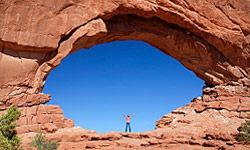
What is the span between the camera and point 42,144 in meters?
16.8

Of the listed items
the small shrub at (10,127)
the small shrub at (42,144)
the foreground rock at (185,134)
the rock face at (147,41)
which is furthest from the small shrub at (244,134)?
the small shrub at (10,127)

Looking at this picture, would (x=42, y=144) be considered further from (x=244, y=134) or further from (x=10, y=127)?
→ (x=244, y=134)

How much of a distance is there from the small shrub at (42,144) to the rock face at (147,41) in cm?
173

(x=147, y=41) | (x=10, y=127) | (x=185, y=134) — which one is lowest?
(x=10, y=127)

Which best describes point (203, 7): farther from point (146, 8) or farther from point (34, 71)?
point (34, 71)

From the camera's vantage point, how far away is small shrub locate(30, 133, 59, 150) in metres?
16.5

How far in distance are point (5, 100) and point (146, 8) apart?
9.72 metres

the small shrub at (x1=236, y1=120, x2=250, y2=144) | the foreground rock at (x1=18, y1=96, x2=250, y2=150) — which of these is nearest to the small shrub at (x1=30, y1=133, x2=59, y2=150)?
the foreground rock at (x1=18, y1=96, x2=250, y2=150)

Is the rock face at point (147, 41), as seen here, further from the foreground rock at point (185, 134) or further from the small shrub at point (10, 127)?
the small shrub at point (10, 127)

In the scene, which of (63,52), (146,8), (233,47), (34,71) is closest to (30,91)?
(34,71)

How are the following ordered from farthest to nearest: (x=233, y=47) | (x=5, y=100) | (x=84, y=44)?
1. (x=233, y=47)
2. (x=84, y=44)
3. (x=5, y=100)

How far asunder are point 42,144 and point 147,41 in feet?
37.7

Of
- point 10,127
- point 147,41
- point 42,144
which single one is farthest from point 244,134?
point 10,127

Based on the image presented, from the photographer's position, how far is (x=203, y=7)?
23.1 meters
